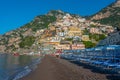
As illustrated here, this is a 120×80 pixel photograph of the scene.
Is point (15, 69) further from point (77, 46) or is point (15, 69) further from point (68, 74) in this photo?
point (77, 46)

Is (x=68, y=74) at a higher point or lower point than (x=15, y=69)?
lower

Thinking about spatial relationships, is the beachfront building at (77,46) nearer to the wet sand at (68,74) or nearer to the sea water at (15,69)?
the sea water at (15,69)

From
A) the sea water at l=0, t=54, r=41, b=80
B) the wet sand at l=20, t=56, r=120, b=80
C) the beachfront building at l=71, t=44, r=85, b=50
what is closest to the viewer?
the wet sand at l=20, t=56, r=120, b=80

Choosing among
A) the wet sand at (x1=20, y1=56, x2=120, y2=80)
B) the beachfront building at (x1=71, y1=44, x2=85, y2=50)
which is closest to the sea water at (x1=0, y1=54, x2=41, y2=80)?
the wet sand at (x1=20, y1=56, x2=120, y2=80)

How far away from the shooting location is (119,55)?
123ft

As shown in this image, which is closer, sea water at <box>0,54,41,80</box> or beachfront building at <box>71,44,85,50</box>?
sea water at <box>0,54,41,80</box>

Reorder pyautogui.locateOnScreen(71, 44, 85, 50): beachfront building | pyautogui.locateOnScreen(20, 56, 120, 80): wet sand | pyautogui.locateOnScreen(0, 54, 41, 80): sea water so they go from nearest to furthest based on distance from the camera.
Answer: pyautogui.locateOnScreen(20, 56, 120, 80): wet sand → pyautogui.locateOnScreen(0, 54, 41, 80): sea water → pyautogui.locateOnScreen(71, 44, 85, 50): beachfront building

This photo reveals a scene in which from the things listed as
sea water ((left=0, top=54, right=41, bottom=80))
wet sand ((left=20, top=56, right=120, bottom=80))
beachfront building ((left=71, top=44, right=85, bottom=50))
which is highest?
beachfront building ((left=71, top=44, right=85, bottom=50))

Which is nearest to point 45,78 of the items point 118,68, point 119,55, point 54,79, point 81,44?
point 54,79

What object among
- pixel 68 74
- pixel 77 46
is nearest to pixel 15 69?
pixel 68 74

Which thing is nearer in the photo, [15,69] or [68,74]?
[68,74]

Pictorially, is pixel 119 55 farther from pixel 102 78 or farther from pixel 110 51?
pixel 102 78

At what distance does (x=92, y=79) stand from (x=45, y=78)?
618 centimetres

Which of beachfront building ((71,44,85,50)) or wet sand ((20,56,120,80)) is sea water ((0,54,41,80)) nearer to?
wet sand ((20,56,120,80))
